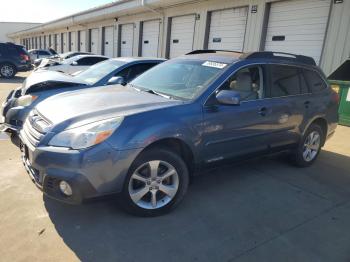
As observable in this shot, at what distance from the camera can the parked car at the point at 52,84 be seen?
480cm

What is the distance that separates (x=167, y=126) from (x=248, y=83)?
4.76 ft

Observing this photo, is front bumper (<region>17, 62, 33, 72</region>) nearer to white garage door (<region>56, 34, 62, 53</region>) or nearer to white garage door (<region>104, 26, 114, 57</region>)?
white garage door (<region>104, 26, 114, 57</region>)

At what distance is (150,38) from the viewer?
56.7 feet

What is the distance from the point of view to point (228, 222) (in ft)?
10.7

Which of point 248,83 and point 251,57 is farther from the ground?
point 251,57

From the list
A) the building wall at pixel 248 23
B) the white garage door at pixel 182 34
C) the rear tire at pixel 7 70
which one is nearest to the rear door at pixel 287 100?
the building wall at pixel 248 23

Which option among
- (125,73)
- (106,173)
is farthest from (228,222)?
(125,73)

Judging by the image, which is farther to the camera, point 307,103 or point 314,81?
point 314,81

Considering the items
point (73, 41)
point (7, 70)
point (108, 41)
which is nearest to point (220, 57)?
point (7, 70)

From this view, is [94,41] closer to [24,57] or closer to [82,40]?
[82,40]

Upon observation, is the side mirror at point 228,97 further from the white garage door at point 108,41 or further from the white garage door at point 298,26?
the white garage door at point 108,41

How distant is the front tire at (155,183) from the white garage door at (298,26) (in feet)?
25.7

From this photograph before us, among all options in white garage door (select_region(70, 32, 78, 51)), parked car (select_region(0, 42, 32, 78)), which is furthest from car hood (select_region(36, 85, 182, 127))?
white garage door (select_region(70, 32, 78, 51))

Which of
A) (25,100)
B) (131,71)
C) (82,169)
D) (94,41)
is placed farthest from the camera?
(94,41)
